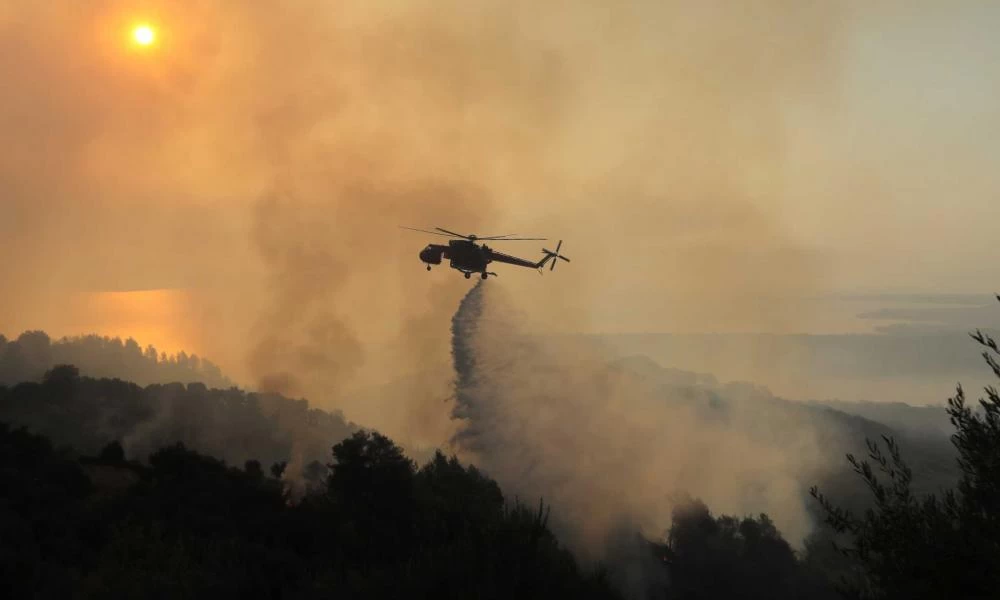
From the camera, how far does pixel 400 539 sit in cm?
5934

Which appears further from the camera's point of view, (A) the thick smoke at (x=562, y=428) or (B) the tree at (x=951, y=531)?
(A) the thick smoke at (x=562, y=428)

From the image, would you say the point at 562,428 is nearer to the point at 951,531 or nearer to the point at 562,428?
the point at 562,428

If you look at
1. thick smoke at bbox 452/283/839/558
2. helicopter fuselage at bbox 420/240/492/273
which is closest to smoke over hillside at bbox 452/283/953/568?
thick smoke at bbox 452/283/839/558

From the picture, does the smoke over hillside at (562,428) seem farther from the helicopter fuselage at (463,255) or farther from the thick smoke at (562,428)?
the helicopter fuselage at (463,255)

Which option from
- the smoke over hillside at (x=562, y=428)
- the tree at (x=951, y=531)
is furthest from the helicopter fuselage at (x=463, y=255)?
the tree at (x=951, y=531)

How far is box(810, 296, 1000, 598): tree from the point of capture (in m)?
23.4

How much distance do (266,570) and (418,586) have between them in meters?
14.4

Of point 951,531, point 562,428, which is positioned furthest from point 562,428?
point 951,531

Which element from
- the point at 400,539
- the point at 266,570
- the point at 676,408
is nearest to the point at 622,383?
the point at 676,408

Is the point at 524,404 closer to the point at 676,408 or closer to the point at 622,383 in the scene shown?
the point at 622,383

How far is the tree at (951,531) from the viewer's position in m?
23.4

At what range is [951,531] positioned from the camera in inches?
977

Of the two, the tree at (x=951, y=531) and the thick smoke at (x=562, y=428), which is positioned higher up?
the thick smoke at (x=562, y=428)

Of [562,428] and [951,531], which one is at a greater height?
[562,428]
